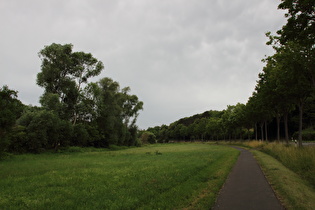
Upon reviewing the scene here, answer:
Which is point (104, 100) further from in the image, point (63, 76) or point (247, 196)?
point (247, 196)

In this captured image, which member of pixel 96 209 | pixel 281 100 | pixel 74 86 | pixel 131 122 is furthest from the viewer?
pixel 131 122

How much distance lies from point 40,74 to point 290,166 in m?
41.1

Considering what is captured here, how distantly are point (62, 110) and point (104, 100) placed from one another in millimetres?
15818

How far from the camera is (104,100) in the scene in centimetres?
5431

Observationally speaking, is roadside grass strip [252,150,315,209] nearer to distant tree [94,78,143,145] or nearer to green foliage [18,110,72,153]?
green foliage [18,110,72,153]

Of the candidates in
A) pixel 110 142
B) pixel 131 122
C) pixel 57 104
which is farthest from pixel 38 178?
pixel 131 122

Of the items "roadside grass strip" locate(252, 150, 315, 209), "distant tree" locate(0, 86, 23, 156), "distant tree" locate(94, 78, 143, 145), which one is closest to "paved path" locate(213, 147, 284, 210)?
"roadside grass strip" locate(252, 150, 315, 209)

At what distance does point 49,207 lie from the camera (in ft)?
24.3

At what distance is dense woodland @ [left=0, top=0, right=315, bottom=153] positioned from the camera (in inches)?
647

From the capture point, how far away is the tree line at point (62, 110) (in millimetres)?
28531

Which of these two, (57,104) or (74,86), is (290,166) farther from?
(74,86)

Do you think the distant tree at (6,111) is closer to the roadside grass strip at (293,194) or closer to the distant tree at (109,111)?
the roadside grass strip at (293,194)

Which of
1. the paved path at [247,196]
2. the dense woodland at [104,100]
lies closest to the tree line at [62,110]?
the dense woodland at [104,100]

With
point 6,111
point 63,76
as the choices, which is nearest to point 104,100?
point 63,76
